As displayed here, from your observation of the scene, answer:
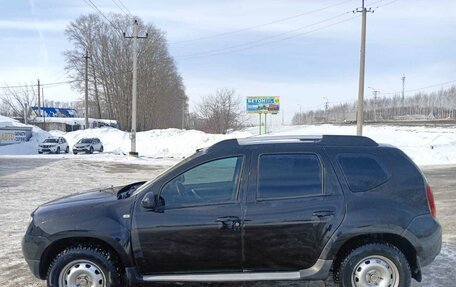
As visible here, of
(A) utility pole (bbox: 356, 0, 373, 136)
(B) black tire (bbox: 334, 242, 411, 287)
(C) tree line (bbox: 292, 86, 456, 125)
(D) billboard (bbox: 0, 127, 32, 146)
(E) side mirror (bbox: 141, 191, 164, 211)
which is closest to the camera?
(E) side mirror (bbox: 141, 191, 164, 211)

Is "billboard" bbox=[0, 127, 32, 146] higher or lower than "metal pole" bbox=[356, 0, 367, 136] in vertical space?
lower

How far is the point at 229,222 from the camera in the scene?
4.05 meters

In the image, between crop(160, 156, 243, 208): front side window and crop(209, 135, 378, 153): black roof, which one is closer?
crop(160, 156, 243, 208): front side window

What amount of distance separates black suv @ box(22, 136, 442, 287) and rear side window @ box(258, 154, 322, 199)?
0.03 feet

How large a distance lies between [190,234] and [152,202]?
0.49 metres

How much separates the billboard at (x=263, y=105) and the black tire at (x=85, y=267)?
44992 mm

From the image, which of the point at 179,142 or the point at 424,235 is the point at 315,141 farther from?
the point at 179,142

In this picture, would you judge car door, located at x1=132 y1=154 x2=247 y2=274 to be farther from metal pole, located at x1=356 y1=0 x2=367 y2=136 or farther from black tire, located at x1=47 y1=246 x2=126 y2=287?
metal pole, located at x1=356 y1=0 x2=367 y2=136

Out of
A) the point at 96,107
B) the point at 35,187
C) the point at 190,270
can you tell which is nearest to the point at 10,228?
the point at 190,270

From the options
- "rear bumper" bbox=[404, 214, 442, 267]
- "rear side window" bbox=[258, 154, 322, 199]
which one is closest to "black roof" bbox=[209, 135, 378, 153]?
"rear side window" bbox=[258, 154, 322, 199]

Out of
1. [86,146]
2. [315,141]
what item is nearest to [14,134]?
[86,146]

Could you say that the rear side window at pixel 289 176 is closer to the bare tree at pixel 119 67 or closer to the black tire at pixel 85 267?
the black tire at pixel 85 267

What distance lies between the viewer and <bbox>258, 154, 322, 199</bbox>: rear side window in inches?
164

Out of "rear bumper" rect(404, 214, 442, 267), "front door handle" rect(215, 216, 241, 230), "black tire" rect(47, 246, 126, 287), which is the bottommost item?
"black tire" rect(47, 246, 126, 287)
